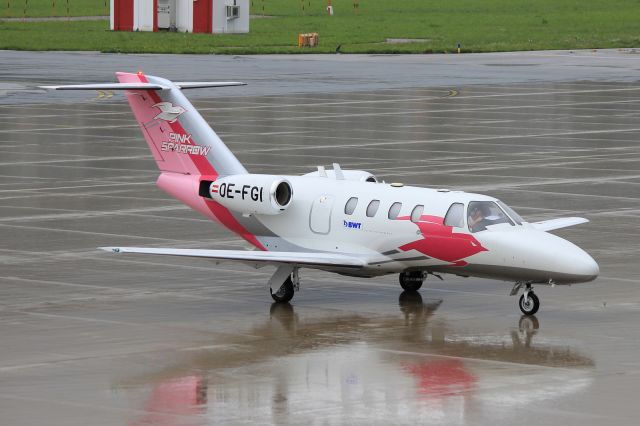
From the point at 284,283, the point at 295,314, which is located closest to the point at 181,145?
the point at 284,283

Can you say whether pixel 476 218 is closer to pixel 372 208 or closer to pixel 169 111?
pixel 372 208

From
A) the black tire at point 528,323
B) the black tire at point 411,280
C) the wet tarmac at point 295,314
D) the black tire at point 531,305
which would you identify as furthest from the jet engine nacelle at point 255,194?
the black tire at point 528,323

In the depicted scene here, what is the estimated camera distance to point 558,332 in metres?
24.4

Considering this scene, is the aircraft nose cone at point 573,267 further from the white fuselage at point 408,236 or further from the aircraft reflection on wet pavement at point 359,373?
the aircraft reflection on wet pavement at point 359,373

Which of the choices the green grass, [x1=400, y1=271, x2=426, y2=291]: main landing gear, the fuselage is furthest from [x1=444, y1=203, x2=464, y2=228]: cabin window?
Result: the green grass

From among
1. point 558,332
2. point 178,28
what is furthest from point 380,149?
point 178,28

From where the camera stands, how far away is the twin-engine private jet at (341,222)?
2527 cm

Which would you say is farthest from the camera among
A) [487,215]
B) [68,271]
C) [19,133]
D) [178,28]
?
[178,28]

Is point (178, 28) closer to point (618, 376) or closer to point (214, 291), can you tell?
point (214, 291)

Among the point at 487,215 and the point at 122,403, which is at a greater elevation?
the point at 487,215

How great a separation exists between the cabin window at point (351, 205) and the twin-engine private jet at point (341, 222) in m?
0.02

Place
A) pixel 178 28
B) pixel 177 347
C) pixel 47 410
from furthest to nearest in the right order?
pixel 178 28, pixel 177 347, pixel 47 410

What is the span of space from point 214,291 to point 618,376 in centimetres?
912

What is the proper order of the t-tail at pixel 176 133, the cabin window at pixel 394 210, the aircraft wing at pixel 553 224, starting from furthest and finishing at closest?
the t-tail at pixel 176 133
the aircraft wing at pixel 553 224
the cabin window at pixel 394 210
